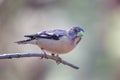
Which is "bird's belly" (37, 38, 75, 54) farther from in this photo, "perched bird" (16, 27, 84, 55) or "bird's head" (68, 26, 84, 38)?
"bird's head" (68, 26, 84, 38)

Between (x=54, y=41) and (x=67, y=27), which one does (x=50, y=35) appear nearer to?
(x=54, y=41)

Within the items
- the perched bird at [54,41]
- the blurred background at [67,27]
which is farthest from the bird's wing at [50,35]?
the blurred background at [67,27]

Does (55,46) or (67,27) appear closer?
(55,46)

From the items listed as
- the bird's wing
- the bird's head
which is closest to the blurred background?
the bird's head

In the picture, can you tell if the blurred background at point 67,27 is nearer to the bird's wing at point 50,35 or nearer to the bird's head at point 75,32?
the bird's head at point 75,32

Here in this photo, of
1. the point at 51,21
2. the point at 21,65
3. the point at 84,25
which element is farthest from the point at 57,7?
the point at 21,65

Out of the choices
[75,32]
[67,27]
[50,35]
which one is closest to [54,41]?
[50,35]
